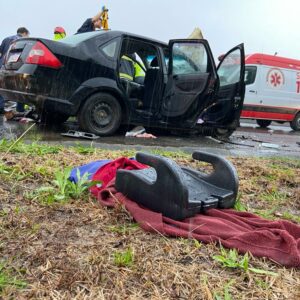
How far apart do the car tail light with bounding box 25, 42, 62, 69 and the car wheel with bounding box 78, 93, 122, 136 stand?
2.58ft

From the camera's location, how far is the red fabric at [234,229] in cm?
204

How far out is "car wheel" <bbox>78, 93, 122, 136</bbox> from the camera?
662cm

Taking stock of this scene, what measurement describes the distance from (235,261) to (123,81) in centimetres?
571

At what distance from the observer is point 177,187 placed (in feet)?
7.43

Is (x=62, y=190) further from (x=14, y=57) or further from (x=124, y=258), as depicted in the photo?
(x=14, y=57)

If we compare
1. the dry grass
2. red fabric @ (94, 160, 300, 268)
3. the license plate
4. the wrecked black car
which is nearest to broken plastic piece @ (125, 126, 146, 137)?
the wrecked black car

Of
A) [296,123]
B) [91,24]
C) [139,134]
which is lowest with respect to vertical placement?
[296,123]

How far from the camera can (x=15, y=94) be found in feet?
21.3

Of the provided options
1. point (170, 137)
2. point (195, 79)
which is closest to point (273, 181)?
point (195, 79)

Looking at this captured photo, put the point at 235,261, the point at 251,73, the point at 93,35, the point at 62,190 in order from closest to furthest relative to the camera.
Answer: the point at 235,261 → the point at 62,190 → the point at 93,35 → the point at 251,73

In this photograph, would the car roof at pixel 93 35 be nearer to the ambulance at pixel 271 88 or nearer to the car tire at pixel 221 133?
the car tire at pixel 221 133

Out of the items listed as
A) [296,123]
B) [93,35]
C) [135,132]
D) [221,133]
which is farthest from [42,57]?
[296,123]

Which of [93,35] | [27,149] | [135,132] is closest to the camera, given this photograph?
[27,149]

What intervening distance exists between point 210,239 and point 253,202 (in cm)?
112
